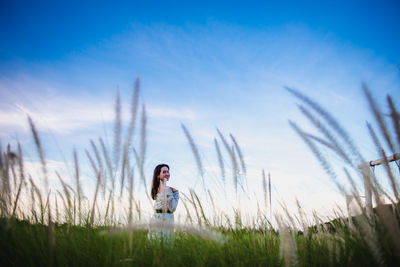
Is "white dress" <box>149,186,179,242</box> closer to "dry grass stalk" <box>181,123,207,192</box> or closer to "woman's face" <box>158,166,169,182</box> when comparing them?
"dry grass stalk" <box>181,123,207,192</box>

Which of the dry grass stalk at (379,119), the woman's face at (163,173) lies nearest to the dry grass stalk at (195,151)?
the dry grass stalk at (379,119)

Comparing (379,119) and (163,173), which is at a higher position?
(163,173)

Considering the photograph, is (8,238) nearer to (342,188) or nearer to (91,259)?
(91,259)

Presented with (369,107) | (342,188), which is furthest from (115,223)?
(369,107)

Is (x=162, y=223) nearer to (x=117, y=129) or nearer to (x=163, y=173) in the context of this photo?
(x=117, y=129)

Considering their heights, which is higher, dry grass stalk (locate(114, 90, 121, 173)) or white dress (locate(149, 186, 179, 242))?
dry grass stalk (locate(114, 90, 121, 173))

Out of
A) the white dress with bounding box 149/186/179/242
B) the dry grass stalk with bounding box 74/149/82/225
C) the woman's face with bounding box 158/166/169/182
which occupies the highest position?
the woman's face with bounding box 158/166/169/182

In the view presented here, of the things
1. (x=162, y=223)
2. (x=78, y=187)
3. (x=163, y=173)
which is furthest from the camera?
(x=163, y=173)

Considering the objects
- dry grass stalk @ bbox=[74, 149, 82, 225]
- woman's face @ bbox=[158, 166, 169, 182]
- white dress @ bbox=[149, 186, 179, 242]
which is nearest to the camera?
white dress @ bbox=[149, 186, 179, 242]

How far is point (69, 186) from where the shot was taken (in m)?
2.14

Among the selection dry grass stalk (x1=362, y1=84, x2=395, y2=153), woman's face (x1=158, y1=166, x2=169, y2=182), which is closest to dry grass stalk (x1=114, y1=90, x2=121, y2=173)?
dry grass stalk (x1=362, y1=84, x2=395, y2=153)

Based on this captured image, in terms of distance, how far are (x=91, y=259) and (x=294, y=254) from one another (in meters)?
1.12

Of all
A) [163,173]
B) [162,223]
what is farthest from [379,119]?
[163,173]

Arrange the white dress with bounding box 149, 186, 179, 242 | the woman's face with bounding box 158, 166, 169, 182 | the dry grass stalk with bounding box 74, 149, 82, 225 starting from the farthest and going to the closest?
the woman's face with bounding box 158, 166, 169, 182 < the dry grass stalk with bounding box 74, 149, 82, 225 < the white dress with bounding box 149, 186, 179, 242
